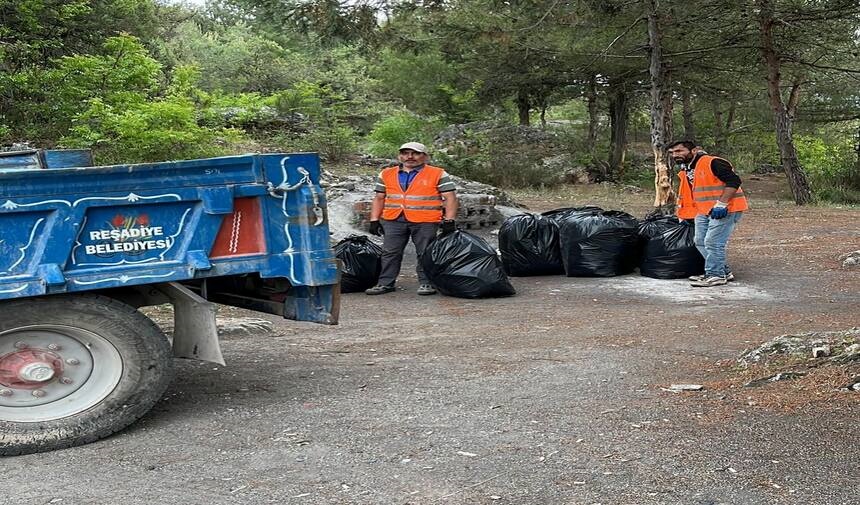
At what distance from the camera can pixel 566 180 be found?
24.6 meters

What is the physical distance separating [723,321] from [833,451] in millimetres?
3577

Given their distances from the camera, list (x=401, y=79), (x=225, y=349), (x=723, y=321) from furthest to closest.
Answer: (x=401, y=79) < (x=723, y=321) < (x=225, y=349)

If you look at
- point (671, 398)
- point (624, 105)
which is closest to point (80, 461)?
point (671, 398)

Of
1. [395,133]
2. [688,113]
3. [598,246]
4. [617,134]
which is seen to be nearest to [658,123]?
[598,246]

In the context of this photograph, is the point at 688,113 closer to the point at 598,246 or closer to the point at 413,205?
the point at 598,246

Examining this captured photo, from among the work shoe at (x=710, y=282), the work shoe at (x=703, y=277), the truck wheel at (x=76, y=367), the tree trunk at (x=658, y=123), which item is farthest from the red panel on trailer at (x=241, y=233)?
the tree trunk at (x=658, y=123)

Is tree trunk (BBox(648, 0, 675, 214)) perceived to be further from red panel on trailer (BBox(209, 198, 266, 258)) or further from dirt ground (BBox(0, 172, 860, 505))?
red panel on trailer (BBox(209, 198, 266, 258))

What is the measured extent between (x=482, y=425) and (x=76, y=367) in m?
1.80

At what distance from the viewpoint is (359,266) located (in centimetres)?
901

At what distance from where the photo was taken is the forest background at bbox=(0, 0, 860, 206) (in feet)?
43.5

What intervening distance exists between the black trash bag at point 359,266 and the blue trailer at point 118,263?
4762 mm

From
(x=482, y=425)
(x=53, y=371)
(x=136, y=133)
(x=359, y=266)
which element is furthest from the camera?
(x=136, y=133)

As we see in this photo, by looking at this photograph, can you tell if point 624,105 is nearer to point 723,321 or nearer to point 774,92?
point 774,92

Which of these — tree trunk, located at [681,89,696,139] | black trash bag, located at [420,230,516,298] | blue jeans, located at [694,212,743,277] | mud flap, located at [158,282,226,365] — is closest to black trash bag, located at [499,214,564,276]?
black trash bag, located at [420,230,516,298]
